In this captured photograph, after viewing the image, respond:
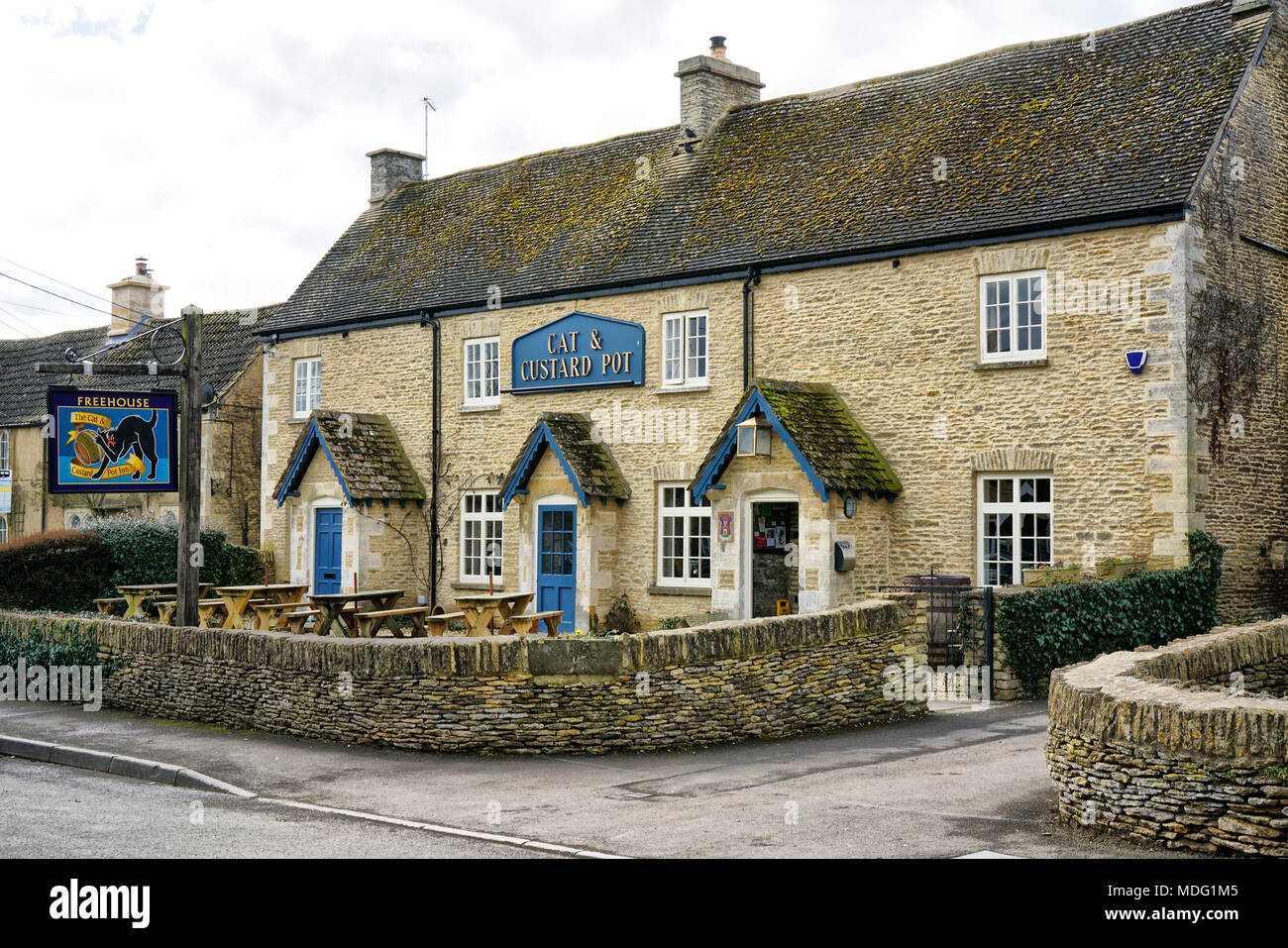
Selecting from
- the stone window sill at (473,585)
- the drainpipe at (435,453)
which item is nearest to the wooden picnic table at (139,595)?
the drainpipe at (435,453)

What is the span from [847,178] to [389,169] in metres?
13.3

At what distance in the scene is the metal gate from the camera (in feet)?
49.1

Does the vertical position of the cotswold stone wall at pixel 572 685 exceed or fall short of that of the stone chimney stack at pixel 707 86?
it falls short

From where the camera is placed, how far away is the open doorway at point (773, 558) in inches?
789

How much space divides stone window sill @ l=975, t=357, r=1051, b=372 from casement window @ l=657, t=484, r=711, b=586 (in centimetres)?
493

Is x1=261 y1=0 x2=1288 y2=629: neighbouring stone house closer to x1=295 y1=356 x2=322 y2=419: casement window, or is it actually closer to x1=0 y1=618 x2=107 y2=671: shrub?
x1=295 y1=356 x2=322 y2=419: casement window

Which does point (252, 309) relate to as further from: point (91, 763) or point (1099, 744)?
point (1099, 744)

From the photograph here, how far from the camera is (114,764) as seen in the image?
1205 centimetres

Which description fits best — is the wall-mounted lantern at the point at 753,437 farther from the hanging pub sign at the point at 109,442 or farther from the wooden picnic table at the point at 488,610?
the hanging pub sign at the point at 109,442

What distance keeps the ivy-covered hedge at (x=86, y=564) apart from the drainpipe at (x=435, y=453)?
4263 millimetres

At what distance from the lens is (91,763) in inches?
482

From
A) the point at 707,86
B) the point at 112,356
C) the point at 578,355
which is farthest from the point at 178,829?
the point at 112,356

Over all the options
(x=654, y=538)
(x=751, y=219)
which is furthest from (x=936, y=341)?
(x=654, y=538)

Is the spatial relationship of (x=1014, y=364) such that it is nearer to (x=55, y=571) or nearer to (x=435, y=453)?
(x=435, y=453)
